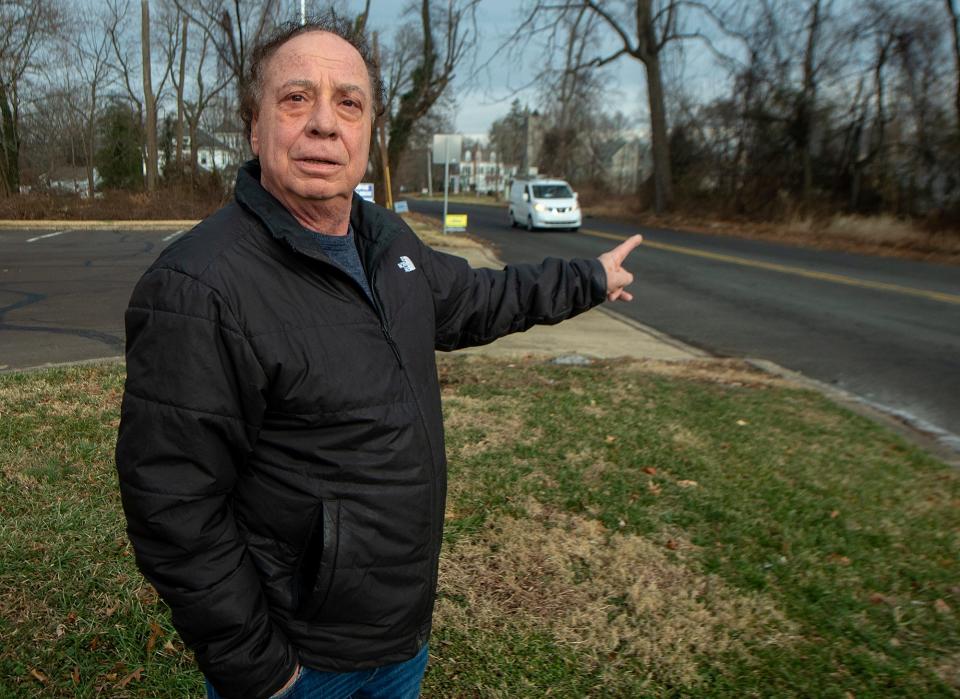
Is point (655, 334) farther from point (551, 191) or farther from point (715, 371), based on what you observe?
point (551, 191)

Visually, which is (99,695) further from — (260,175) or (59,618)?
(260,175)

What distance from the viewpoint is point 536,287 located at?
2379 mm

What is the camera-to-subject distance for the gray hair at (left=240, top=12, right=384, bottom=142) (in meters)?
1.75

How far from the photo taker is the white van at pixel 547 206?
82.8 feet

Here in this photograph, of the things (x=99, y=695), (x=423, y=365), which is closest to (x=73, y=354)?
(x=99, y=695)

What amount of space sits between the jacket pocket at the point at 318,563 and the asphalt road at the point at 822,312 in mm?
5738

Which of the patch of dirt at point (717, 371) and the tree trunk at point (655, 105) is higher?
the tree trunk at point (655, 105)

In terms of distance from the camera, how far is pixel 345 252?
176 cm

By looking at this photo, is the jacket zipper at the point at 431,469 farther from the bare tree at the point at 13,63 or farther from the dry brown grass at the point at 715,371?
the bare tree at the point at 13,63

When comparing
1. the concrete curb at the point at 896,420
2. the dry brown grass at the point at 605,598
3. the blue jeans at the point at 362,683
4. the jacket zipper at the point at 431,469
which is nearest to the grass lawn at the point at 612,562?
the dry brown grass at the point at 605,598

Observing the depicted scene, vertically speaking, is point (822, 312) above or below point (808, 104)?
below

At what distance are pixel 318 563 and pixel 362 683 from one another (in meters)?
0.39

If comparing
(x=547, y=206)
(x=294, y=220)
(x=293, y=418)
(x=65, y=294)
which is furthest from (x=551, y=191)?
(x=293, y=418)

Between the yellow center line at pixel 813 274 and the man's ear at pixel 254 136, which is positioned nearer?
the man's ear at pixel 254 136
